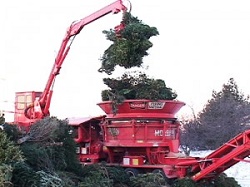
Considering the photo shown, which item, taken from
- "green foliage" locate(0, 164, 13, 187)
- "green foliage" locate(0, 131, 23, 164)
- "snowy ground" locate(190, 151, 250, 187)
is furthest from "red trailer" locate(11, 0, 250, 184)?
"snowy ground" locate(190, 151, 250, 187)

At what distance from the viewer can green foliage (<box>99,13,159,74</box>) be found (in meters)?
11.3

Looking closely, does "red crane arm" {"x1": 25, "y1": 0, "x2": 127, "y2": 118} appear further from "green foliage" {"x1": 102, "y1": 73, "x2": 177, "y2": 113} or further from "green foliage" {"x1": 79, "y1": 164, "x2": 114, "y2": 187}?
"green foliage" {"x1": 79, "y1": 164, "x2": 114, "y2": 187}

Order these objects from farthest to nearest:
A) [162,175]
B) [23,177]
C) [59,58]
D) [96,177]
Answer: [59,58] → [162,175] → [96,177] → [23,177]

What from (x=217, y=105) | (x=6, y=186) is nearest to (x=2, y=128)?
(x=6, y=186)

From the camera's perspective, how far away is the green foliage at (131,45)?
1131 cm

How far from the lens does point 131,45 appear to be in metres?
11.4

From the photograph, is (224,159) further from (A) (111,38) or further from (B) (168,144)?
(A) (111,38)

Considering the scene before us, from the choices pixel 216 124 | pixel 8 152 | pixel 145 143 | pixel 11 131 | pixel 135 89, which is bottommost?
pixel 8 152

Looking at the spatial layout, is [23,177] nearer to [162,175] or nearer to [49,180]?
[49,180]

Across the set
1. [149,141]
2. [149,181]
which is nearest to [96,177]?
[149,181]

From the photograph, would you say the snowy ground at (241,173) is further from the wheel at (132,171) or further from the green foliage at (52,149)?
the green foliage at (52,149)

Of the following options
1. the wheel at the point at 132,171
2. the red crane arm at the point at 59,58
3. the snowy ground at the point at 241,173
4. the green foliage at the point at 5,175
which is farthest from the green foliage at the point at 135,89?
the snowy ground at the point at 241,173

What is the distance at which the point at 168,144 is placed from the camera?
1108 cm

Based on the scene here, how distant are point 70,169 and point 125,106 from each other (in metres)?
2.35
